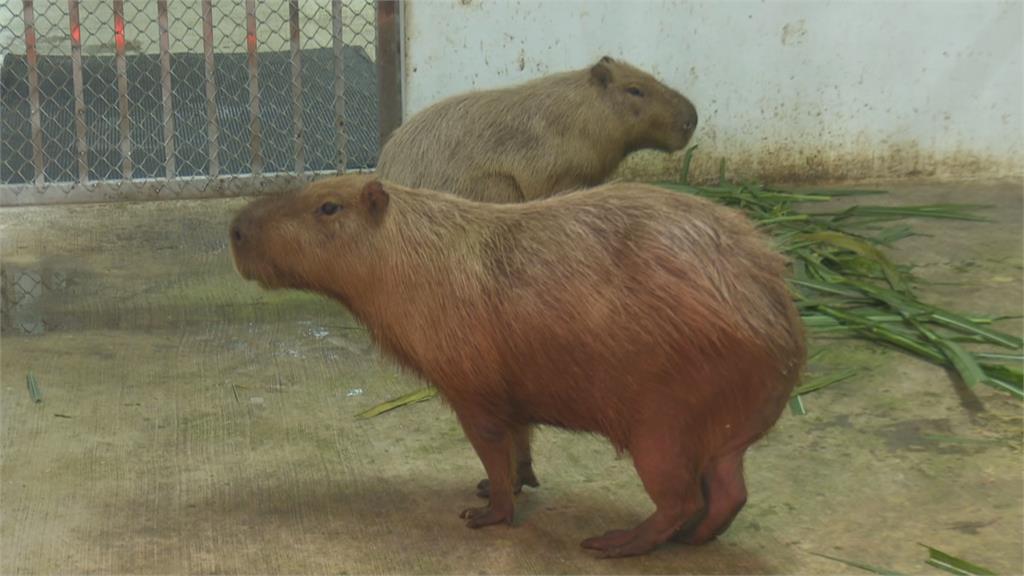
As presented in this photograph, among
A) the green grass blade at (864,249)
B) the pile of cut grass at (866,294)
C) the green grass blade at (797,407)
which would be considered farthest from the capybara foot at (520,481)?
the green grass blade at (864,249)

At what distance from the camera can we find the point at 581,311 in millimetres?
3510

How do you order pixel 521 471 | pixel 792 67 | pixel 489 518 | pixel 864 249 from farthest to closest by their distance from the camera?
pixel 792 67 → pixel 864 249 → pixel 521 471 → pixel 489 518

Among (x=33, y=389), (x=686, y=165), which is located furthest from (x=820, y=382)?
(x=33, y=389)

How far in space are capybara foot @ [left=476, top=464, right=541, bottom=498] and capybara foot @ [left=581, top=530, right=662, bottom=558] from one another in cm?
35

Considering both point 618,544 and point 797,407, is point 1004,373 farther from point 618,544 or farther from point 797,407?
point 618,544

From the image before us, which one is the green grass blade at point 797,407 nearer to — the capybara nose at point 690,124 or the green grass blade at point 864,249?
the green grass blade at point 864,249

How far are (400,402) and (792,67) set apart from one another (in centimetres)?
355

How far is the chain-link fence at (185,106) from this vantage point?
6.75 metres

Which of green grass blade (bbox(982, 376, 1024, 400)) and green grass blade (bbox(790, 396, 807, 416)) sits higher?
green grass blade (bbox(982, 376, 1024, 400))

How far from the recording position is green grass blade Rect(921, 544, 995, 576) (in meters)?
3.66

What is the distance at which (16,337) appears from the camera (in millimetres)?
5328

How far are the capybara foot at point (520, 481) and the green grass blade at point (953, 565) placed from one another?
1142 mm

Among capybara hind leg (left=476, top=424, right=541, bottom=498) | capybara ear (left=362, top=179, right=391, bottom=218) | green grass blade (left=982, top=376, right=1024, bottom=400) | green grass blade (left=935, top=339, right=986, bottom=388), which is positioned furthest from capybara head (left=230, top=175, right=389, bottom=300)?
green grass blade (left=982, top=376, right=1024, bottom=400)

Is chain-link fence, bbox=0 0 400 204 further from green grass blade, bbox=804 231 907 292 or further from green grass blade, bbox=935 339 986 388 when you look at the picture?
green grass blade, bbox=935 339 986 388
